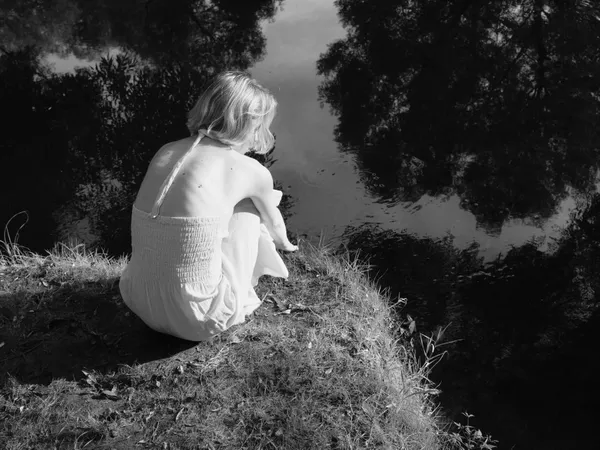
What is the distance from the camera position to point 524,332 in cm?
398

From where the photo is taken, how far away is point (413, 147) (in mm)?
6082

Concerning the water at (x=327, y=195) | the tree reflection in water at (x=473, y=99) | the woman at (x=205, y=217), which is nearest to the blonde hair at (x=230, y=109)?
the woman at (x=205, y=217)

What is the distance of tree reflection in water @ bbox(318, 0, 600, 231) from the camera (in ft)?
18.4

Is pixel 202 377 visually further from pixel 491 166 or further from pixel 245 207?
pixel 491 166

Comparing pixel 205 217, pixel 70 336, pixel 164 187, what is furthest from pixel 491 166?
pixel 70 336

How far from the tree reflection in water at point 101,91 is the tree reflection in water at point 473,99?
183 centimetres

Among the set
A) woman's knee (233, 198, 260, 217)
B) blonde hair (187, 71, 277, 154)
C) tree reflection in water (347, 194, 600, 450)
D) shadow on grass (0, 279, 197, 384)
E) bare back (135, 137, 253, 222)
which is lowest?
shadow on grass (0, 279, 197, 384)

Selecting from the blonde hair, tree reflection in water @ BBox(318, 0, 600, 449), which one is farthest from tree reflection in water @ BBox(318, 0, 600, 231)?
the blonde hair

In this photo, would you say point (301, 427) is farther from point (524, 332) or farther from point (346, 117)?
point (346, 117)

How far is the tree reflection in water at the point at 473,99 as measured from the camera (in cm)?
562

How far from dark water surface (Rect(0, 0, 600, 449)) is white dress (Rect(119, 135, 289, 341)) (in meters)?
1.53

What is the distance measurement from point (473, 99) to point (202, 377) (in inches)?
206

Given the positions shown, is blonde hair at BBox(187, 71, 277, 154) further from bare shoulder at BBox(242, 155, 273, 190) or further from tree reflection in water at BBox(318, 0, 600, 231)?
tree reflection in water at BBox(318, 0, 600, 231)

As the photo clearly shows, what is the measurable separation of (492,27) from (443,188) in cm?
388
